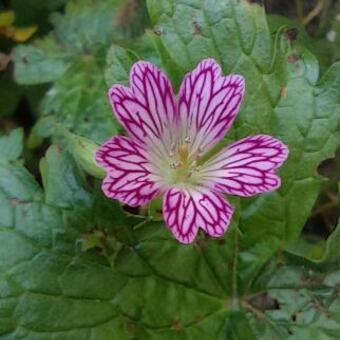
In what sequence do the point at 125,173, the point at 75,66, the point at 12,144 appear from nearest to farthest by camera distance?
the point at 125,173, the point at 12,144, the point at 75,66

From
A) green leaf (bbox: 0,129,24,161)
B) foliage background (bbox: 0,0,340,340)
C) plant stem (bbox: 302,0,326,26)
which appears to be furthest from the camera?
plant stem (bbox: 302,0,326,26)

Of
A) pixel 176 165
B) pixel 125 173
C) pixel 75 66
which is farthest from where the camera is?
pixel 75 66

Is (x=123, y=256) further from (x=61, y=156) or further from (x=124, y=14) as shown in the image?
(x=124, y=14)

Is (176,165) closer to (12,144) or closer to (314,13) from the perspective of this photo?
(12,144)

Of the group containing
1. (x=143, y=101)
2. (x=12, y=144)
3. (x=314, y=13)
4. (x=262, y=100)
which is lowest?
(x=314, y=13)

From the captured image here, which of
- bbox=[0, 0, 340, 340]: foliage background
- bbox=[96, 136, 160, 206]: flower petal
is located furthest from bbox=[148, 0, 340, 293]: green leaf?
bbox=[96, 136, 160, 206]: flower petal

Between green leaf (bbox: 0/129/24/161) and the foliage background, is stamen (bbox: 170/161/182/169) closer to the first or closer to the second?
the foliage background

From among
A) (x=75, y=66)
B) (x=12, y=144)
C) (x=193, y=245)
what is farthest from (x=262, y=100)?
(x=75, y=66)

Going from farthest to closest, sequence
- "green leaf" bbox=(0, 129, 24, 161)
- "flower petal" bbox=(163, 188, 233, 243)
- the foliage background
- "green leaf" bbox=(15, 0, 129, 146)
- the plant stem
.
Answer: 1. the plant stem
2. "green leaf" bbox=(15, 0, 129, 146)
3. "green leaf" bbox=(0, 129, 24, 161)
4. the foliage background
5. "flower petal" bbox=(163, 188, 233, 243)
